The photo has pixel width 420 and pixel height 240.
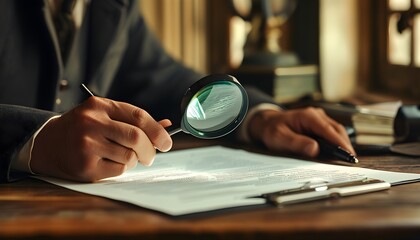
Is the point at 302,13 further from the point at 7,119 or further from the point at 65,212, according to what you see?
the point at 65,212

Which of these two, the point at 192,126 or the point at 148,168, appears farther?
the point at 148,168

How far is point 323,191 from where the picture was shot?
1087mm

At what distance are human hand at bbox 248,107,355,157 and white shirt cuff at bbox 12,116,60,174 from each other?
47 cm

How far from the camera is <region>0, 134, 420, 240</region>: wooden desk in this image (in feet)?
2.98

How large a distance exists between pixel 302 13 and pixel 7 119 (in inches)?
62.6

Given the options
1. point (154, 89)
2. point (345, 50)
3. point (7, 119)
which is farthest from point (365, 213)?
point (345, 50)

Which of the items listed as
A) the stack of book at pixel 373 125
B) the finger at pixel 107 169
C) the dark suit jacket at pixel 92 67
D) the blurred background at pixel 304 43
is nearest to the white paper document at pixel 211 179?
the finger at pixel 107 169

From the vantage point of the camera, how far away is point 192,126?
47.0 inches

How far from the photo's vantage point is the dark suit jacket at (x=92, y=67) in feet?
4.70

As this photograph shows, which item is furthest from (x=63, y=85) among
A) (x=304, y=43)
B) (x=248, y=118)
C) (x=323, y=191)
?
(x=304, y=43)

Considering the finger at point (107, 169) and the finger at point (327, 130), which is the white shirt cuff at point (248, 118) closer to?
the finger at point (327, 130)

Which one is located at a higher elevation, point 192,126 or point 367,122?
Answer: point 192,126

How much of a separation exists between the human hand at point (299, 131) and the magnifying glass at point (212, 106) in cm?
25

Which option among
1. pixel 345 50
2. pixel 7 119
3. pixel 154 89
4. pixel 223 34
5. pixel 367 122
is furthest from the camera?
pixel 223 34
